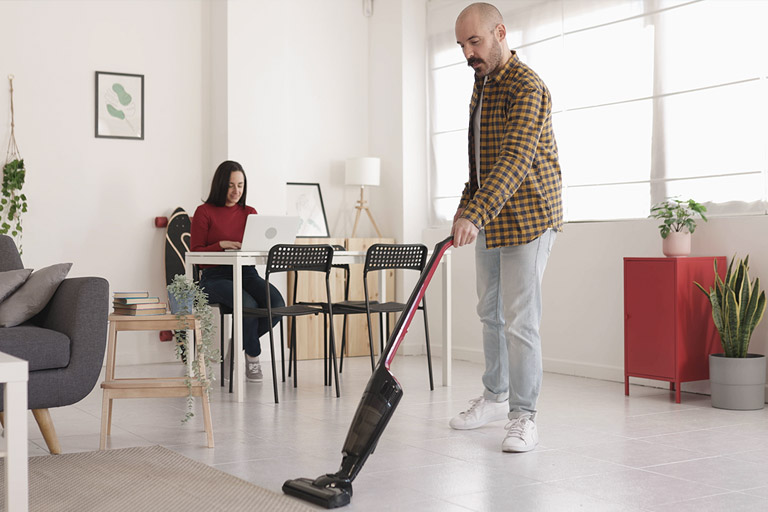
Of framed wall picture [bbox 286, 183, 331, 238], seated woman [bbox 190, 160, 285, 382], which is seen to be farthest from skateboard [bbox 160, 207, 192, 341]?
seated woman [bbox 190, 160, 285, 382]

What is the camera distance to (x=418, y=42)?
6676mm

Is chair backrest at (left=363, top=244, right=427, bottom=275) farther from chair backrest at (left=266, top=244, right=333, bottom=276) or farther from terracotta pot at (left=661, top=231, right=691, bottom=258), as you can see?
terracotta pot at (left=661, top=231, right=691, bottom=258)

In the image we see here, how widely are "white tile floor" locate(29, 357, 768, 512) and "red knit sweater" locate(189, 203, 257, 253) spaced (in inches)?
34.6

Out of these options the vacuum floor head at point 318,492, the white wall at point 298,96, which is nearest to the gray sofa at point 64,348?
the vacuum floor head at point 318,492

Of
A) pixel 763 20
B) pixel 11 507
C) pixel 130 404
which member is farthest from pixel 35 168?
pixel 763 20

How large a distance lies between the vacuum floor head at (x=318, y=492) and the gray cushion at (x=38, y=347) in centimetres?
106

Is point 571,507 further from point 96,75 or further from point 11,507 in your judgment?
point 96,75

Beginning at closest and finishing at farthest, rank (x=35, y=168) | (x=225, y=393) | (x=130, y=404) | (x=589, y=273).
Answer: (x=130, y=404)
(x=225, y=393)
(x=589, y=273)
(x=35, y=168)

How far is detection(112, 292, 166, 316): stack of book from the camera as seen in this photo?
349 cm

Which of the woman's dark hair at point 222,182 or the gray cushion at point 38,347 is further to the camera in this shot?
the woman's dark hair at point 222,182

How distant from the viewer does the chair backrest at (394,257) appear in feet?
15.4

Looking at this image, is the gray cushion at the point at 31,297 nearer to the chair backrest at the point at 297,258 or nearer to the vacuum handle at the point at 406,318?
the chair backrest at the point at 297,258

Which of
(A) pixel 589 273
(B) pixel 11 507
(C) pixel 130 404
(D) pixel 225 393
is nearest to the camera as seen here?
(B) pixel 11 507

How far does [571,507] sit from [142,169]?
14.3 feet
